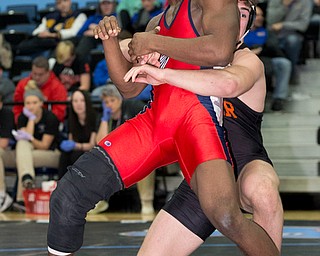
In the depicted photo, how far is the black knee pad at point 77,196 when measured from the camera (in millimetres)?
3693

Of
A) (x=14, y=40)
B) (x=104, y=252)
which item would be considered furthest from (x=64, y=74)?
(x=104, y=252)

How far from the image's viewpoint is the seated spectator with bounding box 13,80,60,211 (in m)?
9.47

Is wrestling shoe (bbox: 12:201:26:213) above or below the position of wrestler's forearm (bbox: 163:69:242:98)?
below

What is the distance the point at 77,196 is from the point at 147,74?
0.56 meters

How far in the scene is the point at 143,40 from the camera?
12.1ft

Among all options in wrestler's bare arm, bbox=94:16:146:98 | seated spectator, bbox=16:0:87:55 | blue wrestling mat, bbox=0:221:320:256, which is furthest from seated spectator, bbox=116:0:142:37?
wrestler's bare arm, bbox=94:16:146:98

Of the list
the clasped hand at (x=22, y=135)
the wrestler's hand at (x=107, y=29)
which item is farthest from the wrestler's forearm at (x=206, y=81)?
the clasped hand at (x=22, y=135)

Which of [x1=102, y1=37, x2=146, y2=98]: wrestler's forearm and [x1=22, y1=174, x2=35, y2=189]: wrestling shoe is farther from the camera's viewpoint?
[x1=22, y1=174, x2=35, y2=189]: wrestling shoe

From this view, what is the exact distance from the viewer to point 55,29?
465 inches

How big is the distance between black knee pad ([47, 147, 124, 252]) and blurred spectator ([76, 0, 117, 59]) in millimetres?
7017

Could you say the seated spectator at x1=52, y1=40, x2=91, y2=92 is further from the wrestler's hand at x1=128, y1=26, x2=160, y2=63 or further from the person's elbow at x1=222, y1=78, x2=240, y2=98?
the person's elbow at x1=222, y1=78, x2=240, y2=98

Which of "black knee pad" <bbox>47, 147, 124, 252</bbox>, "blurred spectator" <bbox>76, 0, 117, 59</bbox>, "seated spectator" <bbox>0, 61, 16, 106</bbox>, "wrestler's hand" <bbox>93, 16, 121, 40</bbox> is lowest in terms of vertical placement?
"seated spectator" <bbox>0, 61, 16, 106</bbox>

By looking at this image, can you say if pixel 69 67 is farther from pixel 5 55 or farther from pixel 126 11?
pixel 5 55

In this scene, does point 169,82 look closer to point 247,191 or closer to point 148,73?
point 148,73
